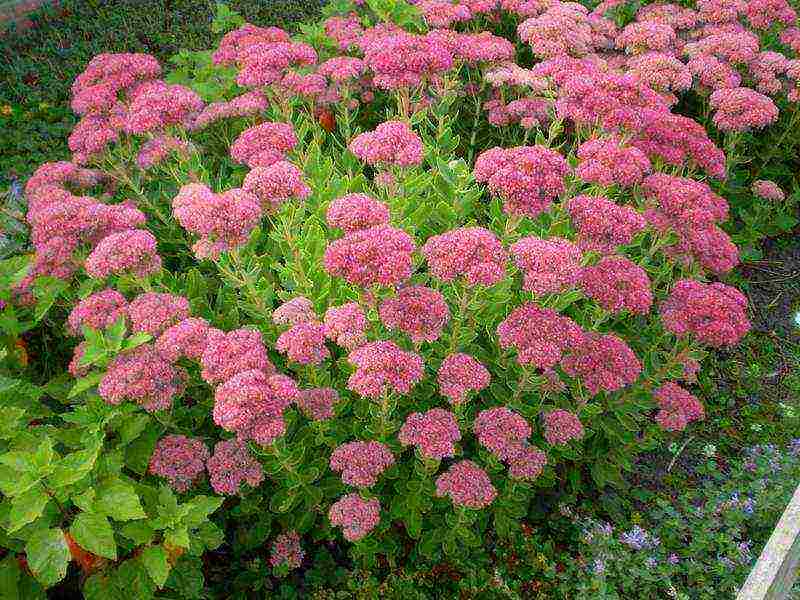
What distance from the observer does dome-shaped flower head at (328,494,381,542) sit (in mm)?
2244

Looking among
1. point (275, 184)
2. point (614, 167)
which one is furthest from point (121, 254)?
point (614, 167)

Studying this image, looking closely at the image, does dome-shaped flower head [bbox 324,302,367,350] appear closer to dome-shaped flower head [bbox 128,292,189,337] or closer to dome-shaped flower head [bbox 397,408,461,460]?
dome-shaped flower head [bbox 397,408,461,460]

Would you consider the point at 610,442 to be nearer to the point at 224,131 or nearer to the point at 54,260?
the point at 54,260

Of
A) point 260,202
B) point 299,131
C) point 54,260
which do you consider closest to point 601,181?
point 260,202

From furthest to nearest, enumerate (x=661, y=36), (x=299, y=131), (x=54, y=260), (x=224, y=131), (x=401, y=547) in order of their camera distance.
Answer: (x=661, y=36)
(x=224, y=131)
(x=299, y=131)
(x=401, y=547)
(x=54, y=260)

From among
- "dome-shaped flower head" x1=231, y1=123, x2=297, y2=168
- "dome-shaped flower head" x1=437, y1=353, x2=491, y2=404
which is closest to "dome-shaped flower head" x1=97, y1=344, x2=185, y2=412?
"dome-shaped flower head" x1=437, y1=353, x2=491, y2=404

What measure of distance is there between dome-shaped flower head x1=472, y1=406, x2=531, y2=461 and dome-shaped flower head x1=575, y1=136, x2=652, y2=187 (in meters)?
1.15

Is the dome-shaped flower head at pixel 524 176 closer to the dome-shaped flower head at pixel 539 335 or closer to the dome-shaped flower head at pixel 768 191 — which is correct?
the dome-shaped flower head at pixel 539 335

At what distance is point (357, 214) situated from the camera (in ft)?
7.47

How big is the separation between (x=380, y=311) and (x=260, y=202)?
2.24ft

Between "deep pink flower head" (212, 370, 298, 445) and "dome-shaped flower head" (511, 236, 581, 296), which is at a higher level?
"dome-shaped flower head" (511, 236, 581, 296)

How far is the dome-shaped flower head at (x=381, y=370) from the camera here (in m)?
2.03

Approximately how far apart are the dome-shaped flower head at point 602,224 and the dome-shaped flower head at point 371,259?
776 mm

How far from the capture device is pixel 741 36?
13.8ft
